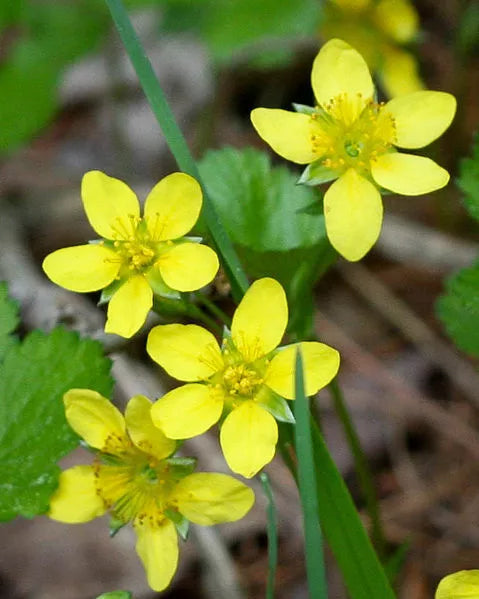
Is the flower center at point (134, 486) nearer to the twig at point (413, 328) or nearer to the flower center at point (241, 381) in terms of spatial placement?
the flower center at point (241, 381)

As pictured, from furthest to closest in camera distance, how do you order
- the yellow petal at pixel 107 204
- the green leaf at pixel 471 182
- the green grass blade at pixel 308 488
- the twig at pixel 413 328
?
the twig at pixel 413 328, the green leaf at pixel 471 182, the yellow petal at pixel 107 204, the green grass blade at pixel 308 488

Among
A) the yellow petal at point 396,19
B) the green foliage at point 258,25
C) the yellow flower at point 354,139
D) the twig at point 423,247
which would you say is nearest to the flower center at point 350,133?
the yellow flower at point 354,139

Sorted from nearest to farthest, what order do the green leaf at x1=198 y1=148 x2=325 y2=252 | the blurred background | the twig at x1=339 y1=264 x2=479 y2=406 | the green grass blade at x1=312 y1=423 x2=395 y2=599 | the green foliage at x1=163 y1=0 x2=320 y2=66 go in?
the green grass blade at x1=312 y1=423 x2=395 y2=599 → the green leaf at x1=198 y1=148 x2=325 y2=252 → the blurred background → the twig at x1=339 y1=264 x2=479 y2=406 → the green foliage at x1=163 y1=0 x2=320 y2=66

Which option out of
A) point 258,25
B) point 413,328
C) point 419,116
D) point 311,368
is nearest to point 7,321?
point 311,368

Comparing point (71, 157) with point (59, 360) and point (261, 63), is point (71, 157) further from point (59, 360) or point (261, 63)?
point (59, 360)

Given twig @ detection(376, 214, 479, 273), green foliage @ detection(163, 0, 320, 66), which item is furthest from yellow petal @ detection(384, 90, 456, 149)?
green foliage @ detection(163, 0, 320, 66)

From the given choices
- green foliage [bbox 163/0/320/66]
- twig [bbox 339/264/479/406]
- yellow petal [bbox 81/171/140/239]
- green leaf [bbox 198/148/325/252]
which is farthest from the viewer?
green foliage [bbox 163/0/320/66]

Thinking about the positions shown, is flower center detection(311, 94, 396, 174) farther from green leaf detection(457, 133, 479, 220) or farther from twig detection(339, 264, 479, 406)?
twig detection(339, 264, 479, 406)
